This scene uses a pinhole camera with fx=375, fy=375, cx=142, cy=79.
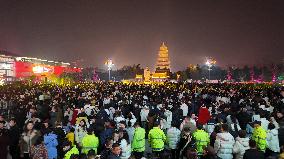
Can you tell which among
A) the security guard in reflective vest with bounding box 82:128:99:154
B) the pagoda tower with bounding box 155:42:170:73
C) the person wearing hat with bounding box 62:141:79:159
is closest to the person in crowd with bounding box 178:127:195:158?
the security guard in reflective vest with bounding box 82:128:99:154

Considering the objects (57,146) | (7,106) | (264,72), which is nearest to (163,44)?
(264,72)

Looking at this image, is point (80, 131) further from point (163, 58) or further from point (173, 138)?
point (163, 58)

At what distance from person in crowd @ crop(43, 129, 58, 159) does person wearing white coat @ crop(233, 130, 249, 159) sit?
532 cm

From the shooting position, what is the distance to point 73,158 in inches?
333

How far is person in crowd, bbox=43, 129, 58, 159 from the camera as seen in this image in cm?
1135

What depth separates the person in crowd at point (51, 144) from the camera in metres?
11.4

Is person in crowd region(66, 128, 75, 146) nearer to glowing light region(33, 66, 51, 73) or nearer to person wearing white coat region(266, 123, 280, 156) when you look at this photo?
person wearing white coat region(266, 123, 280, 156)

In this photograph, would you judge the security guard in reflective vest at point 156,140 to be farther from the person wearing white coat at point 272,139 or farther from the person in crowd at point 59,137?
the person wearing white coat at point 272,139

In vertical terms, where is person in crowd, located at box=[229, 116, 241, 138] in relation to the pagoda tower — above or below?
below

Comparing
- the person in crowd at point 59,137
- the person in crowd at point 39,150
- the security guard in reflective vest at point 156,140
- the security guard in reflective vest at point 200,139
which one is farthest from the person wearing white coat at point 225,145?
the person in crowd at point 39,150

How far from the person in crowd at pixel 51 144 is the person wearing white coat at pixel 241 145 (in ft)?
17.4

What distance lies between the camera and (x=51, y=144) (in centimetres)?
1136

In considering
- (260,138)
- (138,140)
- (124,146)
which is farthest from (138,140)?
(260,138)

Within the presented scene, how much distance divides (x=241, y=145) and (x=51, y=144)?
18.3 ft
